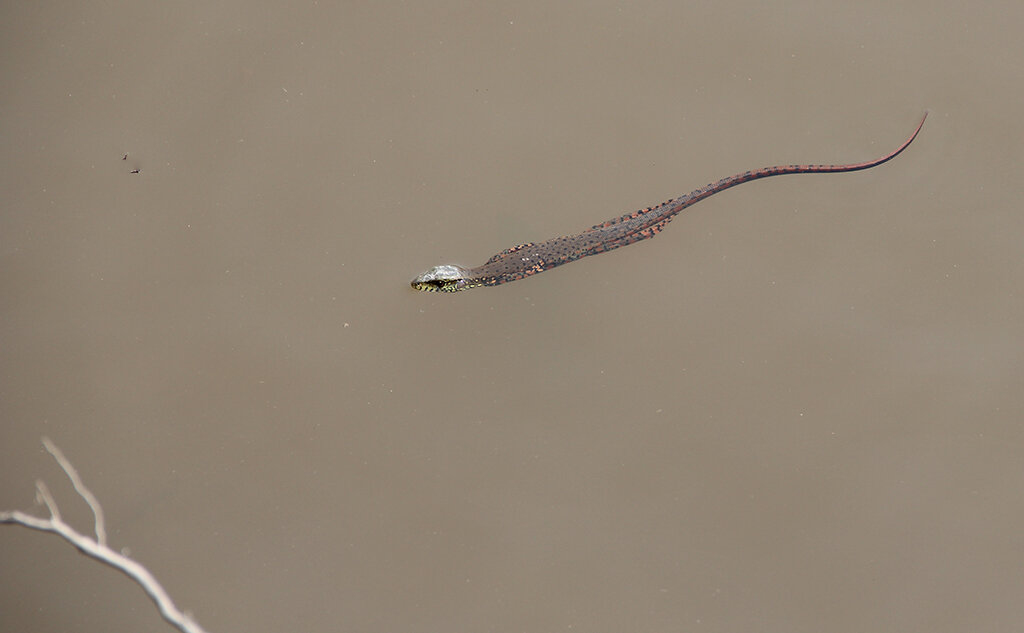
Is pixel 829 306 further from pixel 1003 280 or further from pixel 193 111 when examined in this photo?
pixel 193 111

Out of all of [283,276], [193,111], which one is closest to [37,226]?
[193,111]

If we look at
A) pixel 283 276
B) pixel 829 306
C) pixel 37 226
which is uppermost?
pixel 37 226

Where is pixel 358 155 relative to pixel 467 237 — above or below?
above

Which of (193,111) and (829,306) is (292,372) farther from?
(829,306)
